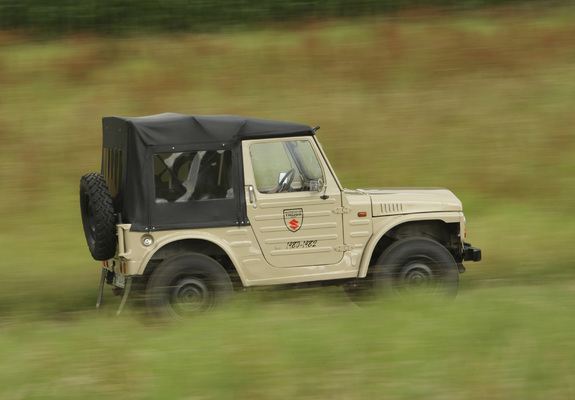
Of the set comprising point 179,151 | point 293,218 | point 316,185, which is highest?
point 179,151

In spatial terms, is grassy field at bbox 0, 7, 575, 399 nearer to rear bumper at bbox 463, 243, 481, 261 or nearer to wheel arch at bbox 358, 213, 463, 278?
rear bumper at bbox 463, 243, 481, 261

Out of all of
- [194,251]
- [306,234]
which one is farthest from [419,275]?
[194,251]

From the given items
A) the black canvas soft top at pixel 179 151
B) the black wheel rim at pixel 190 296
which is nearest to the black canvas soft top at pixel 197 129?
the black canvas soft top at pixel 179 151

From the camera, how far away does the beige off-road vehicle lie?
23.7 ft

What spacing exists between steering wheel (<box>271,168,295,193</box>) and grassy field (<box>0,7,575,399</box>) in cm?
99

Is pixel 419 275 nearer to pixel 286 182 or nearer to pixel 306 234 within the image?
pixel 306 234

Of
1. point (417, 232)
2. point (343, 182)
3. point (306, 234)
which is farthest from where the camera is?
point (343, 182)

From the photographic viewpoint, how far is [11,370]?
516cm

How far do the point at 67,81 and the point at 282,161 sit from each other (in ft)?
26.4

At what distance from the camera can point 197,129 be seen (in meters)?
7.33

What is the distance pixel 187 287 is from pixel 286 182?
1330 mm

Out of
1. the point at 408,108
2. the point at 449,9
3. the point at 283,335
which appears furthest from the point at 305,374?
the point at 449,9

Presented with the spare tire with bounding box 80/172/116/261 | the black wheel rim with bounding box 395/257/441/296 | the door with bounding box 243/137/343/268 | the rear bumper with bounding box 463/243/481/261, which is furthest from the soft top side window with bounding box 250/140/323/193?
the rear bumper with bounding box 463/243/481/261

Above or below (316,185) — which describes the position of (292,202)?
below
